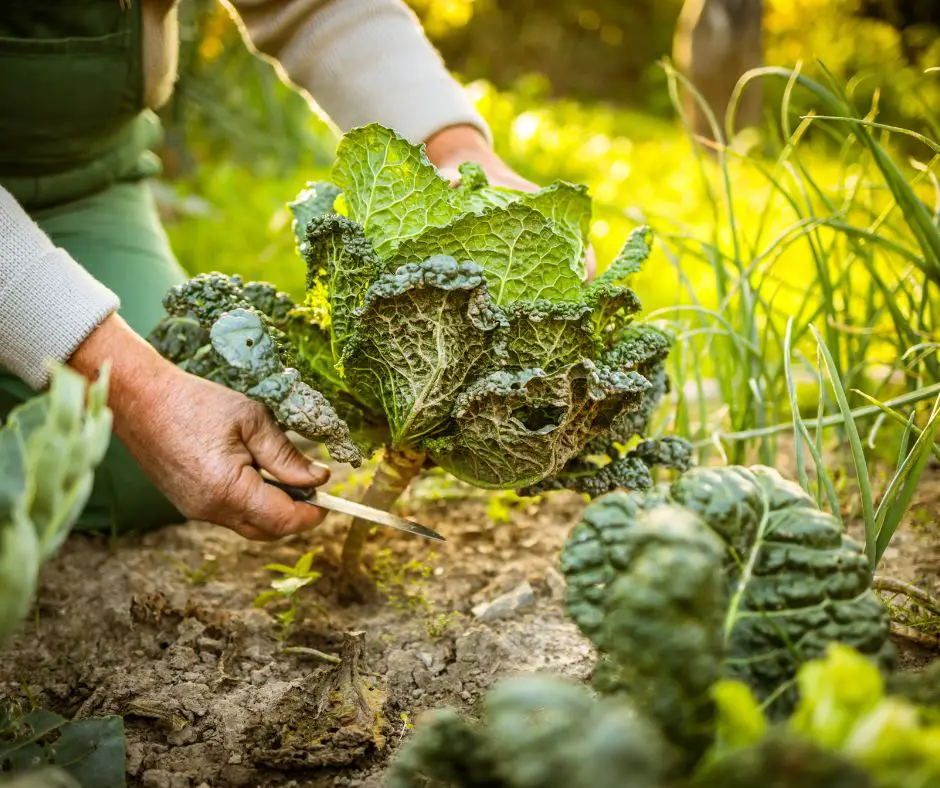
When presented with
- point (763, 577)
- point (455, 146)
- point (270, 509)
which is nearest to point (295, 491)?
point (270, 509)

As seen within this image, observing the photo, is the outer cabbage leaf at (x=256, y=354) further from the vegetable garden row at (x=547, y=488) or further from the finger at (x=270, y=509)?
the finger at (x=270, y=509)

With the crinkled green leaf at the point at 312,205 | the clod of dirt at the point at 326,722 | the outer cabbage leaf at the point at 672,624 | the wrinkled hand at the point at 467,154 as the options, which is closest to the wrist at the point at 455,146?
the wrinkled hand at the point at 467,154

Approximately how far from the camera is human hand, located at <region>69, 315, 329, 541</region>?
1.49 metres

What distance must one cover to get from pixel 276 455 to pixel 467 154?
35.2 inches

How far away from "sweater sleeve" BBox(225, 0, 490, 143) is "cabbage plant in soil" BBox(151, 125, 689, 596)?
1.75 feet

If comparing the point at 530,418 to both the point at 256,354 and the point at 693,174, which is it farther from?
the point at 693,174

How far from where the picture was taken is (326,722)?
138cm

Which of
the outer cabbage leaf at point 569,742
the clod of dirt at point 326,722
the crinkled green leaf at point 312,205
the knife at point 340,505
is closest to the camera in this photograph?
the outer cabbage leaf at point 569,742

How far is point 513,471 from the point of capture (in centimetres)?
152

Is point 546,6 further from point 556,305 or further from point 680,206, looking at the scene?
point 556,305

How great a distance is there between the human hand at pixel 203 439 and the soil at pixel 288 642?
267 millimetres

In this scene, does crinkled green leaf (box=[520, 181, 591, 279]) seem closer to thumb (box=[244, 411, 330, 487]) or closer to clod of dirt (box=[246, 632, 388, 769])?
thumb (box=[244, 411, 330, 487])

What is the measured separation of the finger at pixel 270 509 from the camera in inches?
58.7

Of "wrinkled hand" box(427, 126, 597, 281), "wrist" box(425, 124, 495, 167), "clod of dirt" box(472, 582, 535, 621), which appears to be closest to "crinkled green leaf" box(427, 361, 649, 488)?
"clod of dirt" box(472, 582, 535, 621)
